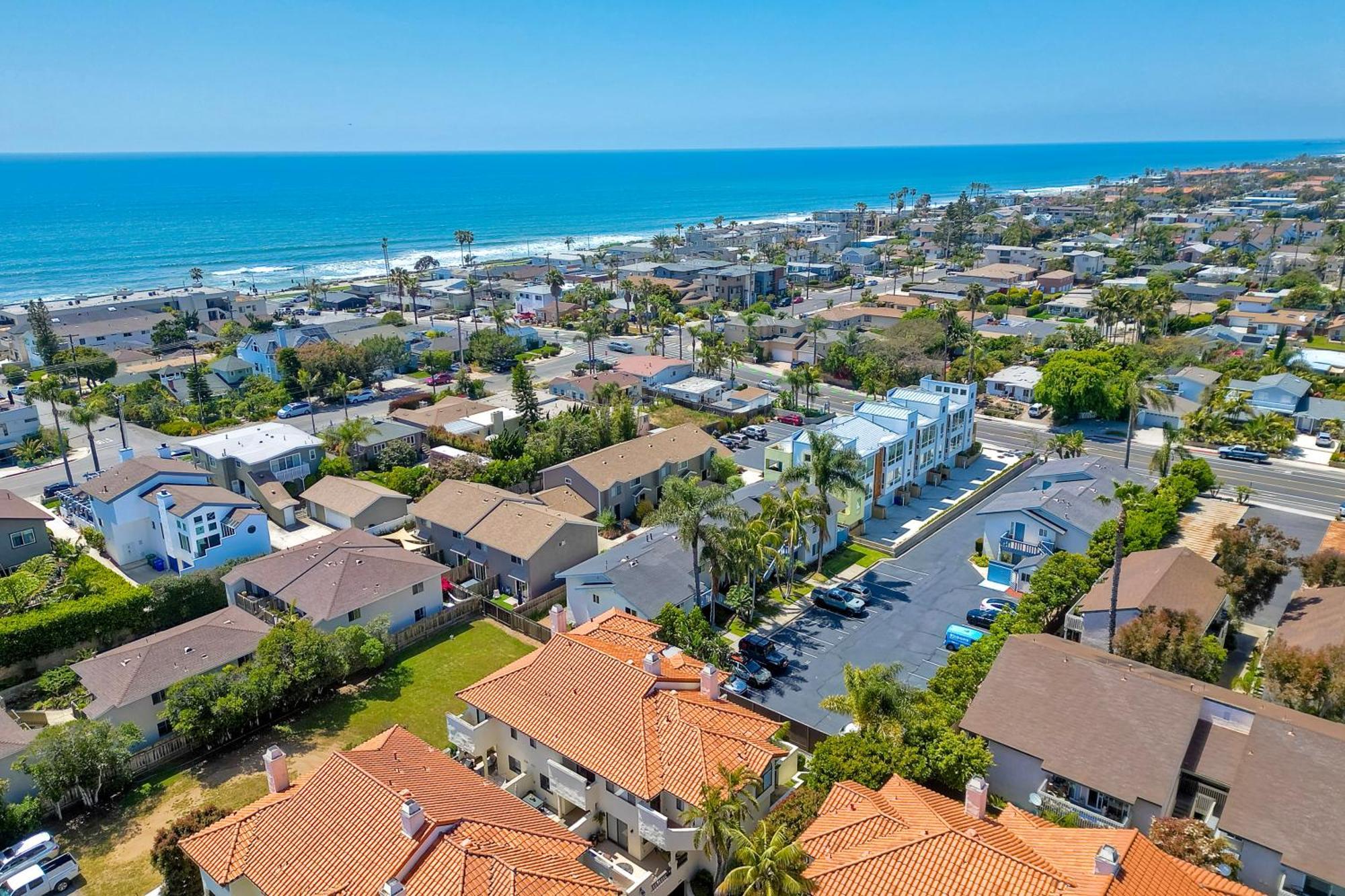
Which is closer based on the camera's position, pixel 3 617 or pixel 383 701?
pixel 383 701

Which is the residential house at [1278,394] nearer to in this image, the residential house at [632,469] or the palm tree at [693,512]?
the residential house at [632,469]

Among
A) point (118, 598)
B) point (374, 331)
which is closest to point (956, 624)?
point (118, 598)

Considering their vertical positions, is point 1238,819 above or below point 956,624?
above

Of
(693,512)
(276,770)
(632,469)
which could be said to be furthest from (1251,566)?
(276,770)

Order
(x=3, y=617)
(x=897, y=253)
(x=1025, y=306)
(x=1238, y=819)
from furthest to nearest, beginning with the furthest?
(x=897, y=253)
(x=1025, y=306)
(x=3, y=617)
(x=1238, y=819)

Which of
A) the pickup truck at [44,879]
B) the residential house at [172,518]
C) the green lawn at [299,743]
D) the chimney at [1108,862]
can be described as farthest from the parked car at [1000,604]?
the residential house at [172,518]

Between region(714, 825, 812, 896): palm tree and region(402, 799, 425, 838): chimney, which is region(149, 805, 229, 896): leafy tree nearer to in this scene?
region(402, 799, 425, 838): chimney

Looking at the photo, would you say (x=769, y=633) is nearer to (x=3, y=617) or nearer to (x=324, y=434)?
(x=3, y=617)
